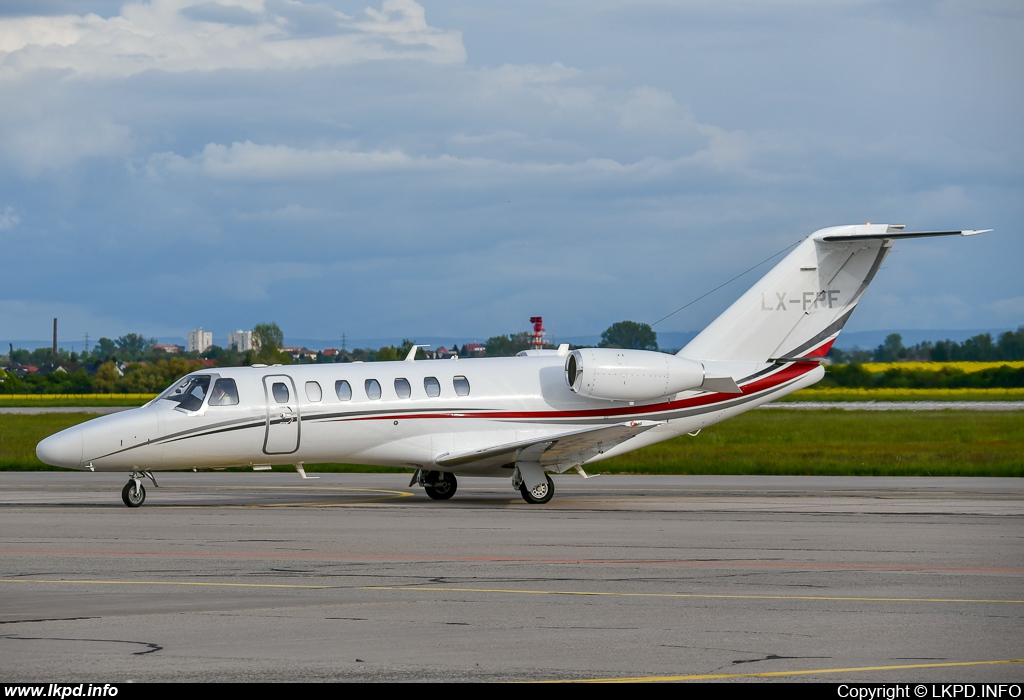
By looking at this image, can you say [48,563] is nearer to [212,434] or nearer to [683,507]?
[212,434]

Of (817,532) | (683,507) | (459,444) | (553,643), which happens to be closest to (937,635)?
(553,643)

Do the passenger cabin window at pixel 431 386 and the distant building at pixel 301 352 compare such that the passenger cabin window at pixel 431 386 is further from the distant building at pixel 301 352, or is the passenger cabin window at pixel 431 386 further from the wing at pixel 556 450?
the distant building at pixel 301 352

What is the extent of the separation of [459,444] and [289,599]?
11296 millimetres

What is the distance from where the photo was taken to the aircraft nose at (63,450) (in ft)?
67.8

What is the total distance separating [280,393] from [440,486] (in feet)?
12.9

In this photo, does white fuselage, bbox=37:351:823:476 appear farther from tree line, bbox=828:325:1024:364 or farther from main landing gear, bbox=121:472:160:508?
tree line, bbox=828:325:1024:364

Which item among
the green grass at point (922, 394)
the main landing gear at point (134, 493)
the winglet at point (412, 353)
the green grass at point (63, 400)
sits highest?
the winglet at point (412, 353)

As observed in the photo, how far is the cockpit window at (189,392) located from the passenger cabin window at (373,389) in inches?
118

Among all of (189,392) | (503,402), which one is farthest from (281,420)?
(503,402)

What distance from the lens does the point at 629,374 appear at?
2280 cm

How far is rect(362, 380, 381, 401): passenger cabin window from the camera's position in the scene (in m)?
22.5

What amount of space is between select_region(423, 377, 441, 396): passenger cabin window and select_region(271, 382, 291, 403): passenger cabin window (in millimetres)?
2646

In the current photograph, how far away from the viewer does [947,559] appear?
14.8m

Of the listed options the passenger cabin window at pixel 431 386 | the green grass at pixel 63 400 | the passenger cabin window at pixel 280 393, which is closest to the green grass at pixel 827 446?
the passenger cabin window at pixel 431 386
